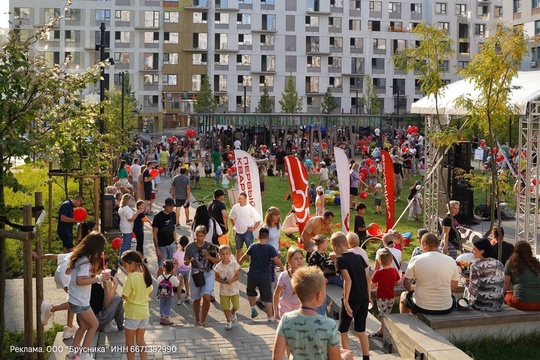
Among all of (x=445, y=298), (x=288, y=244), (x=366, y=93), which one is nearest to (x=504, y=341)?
(x=445, y=298)

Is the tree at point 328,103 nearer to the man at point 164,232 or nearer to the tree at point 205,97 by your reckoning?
the tree at point 205,97

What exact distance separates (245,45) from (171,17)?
942cm

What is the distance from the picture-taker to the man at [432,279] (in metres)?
9.48

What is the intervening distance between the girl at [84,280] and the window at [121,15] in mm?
80402

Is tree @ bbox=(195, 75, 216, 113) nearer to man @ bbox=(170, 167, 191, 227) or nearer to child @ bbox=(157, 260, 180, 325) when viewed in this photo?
man @ bbox=(170, 167, 191, 227)

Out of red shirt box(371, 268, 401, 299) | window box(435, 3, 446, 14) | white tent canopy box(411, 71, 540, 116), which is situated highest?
window box(435, 3, 446, 14)

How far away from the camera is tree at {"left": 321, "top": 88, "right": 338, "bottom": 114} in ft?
268

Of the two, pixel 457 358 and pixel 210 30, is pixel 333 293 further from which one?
pixel 210 30

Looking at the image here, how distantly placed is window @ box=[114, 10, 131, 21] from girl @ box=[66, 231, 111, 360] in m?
80.4

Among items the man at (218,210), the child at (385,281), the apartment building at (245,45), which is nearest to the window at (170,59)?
the apartment building at (245,45)

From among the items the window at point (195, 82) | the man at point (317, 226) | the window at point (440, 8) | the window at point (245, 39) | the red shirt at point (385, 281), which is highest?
the window at point (440, 8)

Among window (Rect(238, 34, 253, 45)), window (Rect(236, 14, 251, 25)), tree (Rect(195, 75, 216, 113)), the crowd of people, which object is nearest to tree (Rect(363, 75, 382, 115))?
window (Rect(238, 34, 253, 45))

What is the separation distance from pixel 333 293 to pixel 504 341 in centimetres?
257

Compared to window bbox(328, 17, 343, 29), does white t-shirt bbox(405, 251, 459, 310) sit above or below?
below
